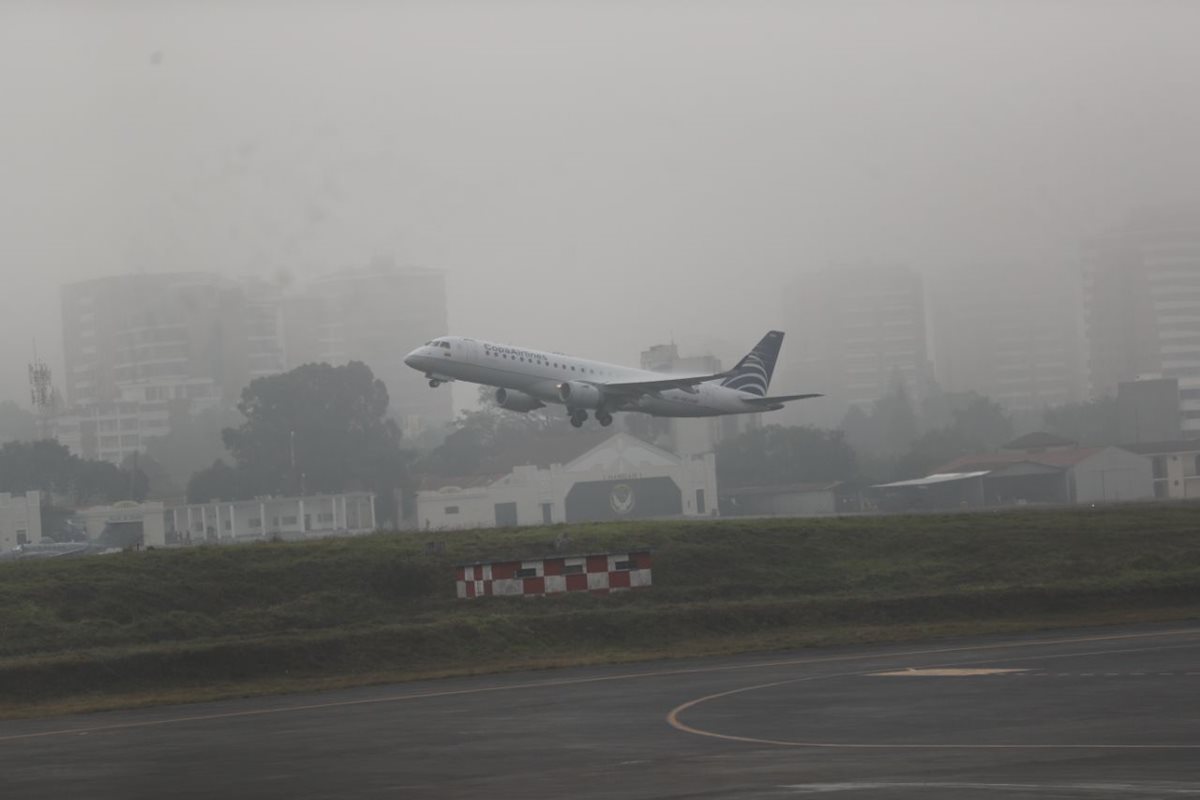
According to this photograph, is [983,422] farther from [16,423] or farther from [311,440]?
[16,423]

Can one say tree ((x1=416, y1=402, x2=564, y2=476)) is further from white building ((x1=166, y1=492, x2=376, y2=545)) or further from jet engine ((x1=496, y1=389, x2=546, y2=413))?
jet engine ((x1=496, y1=389, x2=546, y2=413))

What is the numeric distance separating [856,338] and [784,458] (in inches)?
819

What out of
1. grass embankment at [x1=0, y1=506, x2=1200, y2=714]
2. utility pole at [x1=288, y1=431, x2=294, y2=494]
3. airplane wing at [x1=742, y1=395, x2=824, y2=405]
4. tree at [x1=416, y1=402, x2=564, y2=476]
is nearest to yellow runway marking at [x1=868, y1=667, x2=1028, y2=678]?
grass embankment at [x1=0, y1=506, x2=1200, y2=714]

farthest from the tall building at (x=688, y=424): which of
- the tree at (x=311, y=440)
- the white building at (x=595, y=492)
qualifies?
the tree at (x=311, y=440)

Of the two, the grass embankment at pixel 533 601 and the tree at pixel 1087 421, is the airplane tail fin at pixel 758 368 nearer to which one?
the tree at pixel 1087 421

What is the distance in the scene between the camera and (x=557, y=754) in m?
19.9

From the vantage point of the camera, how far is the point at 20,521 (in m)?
102

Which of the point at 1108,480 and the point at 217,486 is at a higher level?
the point at 217,486

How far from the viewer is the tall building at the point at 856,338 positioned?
4771 inches

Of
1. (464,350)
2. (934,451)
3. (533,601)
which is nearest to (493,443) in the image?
(934,451)

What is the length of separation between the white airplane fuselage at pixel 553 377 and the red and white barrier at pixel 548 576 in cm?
3176

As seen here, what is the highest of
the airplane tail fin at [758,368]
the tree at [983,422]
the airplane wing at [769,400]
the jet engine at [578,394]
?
the airplane tail fin at [758,368]

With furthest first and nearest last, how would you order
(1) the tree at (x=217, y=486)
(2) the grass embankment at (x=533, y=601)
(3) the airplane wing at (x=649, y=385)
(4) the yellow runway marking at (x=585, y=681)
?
(1) the tree at (x=217, y=486), (3) the airplane wing at (x=649, y=385), (2) the grass embankment at (x=533, y=601), (4) the yellow runway marking at (x=585, y=681)

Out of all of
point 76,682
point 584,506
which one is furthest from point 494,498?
point 76,682
